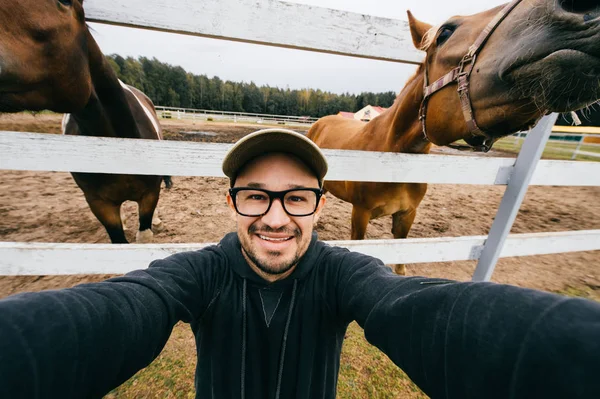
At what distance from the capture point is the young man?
395mm

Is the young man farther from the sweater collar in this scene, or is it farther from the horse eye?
the horse eye

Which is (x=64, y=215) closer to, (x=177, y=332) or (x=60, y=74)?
(x=177, y=332)

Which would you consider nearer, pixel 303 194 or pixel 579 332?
pixel 579 332

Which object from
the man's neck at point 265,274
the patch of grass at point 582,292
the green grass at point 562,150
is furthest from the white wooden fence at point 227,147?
the green grass at point 562,150

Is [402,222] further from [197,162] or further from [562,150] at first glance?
[562,150]

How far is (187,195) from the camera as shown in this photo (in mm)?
5078

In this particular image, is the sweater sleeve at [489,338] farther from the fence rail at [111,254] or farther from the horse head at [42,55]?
the horse head at [42,55]

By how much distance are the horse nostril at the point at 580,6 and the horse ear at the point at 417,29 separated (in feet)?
2.16

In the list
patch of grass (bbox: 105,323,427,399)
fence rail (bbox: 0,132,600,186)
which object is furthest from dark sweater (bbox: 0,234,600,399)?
patch of grass (bbox: 105,323,427,399)

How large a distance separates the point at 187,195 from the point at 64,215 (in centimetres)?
191

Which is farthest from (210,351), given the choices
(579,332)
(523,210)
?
(523,210)

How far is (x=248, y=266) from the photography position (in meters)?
1.04

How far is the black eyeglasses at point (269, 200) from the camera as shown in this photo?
1.08 m

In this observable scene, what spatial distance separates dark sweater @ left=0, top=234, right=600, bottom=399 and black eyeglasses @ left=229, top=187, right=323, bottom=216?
0.17 meters
